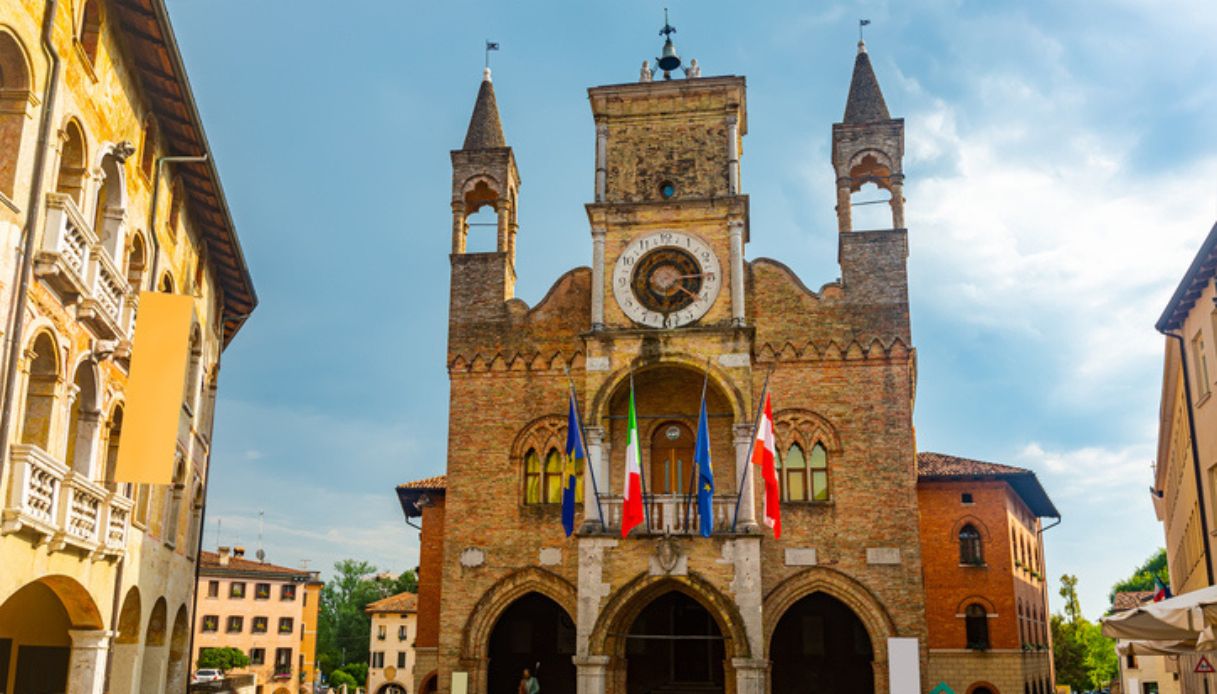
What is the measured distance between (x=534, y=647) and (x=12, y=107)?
19.3 meters

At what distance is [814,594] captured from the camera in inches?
1019

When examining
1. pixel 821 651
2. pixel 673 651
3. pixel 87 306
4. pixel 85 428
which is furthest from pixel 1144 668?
pixel 87 306

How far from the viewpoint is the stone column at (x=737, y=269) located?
25391 mm

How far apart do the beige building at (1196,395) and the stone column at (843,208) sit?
7.67 meters

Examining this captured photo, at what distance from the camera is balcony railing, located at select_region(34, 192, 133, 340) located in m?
12.4

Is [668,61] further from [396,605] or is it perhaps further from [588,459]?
[396,605]

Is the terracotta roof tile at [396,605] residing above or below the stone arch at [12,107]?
below

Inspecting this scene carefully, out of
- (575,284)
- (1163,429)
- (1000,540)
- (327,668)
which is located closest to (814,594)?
(1000,540)

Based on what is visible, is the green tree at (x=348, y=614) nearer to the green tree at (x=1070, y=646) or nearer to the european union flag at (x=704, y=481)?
the green tree at (x=1070, y=646)

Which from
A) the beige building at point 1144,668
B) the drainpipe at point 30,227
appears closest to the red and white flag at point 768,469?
the drainpipe at point 30,227

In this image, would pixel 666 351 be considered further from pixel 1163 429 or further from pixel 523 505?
pixel 1163 429

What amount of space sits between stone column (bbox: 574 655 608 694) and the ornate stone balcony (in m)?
2.82

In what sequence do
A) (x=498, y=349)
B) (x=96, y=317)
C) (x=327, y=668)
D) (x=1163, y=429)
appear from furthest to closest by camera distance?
(x=327, y=668), (x=1163, y=429), (x=498, y=349), (x=96, y=317)

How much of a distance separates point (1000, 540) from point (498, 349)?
527 inches
